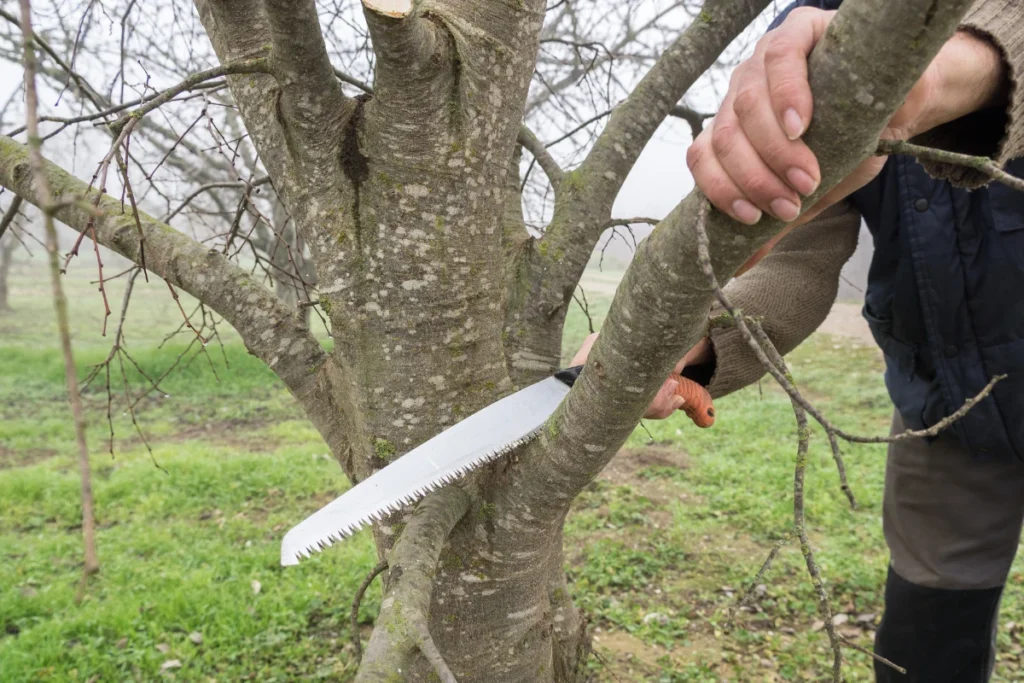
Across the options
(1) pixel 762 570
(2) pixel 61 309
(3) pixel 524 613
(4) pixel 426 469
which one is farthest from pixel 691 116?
(2) pixel 61 309

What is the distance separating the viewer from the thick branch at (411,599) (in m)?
1.05

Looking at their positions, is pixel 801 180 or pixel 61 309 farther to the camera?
pixel 801 180

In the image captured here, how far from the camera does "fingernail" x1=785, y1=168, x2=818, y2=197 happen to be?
2.57 feet

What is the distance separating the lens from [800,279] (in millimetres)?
2115

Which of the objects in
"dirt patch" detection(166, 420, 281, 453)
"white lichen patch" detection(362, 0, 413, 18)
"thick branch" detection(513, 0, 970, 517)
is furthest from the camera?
"dirt patch" detection(166, 420, 281, 453)

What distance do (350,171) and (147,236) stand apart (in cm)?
69

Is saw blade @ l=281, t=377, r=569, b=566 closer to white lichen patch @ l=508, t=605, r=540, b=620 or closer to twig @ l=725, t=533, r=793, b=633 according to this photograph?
white lichen patch @ l=508, t=605, r=540, b=620

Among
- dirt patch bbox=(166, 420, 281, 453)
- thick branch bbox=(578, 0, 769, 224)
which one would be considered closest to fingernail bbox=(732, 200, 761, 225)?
thick branch bbox=(578, 0, 769, 224)

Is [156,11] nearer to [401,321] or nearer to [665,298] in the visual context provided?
[401,321]

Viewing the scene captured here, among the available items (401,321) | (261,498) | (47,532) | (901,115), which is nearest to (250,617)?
(261,498)

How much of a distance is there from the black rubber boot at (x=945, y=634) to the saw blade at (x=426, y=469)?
159 cm

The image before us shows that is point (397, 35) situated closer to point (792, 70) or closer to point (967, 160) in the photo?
point (792, 70)

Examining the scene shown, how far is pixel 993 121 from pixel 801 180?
573mm

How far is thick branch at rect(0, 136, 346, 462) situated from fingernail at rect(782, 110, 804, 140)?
1.23 m
